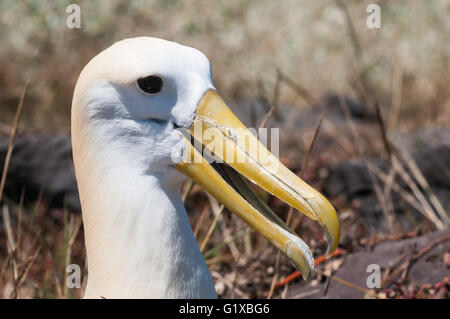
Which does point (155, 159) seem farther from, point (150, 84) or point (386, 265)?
point (386, 265)

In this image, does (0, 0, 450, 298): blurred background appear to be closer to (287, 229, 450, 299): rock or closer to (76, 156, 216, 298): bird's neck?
(287, 229, 450, 299): rock

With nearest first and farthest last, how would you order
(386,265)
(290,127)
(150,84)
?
(150,84) < (386,265) < (290,127)

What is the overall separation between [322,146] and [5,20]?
4438 mm

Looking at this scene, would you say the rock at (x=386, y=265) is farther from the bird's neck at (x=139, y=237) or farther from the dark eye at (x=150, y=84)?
the dark eye at (x=150, y=84)

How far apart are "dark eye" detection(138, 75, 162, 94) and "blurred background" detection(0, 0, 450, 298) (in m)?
0.92

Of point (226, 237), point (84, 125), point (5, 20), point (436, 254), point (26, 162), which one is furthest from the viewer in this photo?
point (5, 20)


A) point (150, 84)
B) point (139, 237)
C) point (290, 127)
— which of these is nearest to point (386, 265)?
point (139, 237)

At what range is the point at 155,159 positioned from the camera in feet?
6.92

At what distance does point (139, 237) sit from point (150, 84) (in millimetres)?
491

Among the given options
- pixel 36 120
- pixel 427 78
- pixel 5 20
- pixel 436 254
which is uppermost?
pixel 5 20

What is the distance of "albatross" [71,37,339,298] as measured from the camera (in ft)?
6.77
